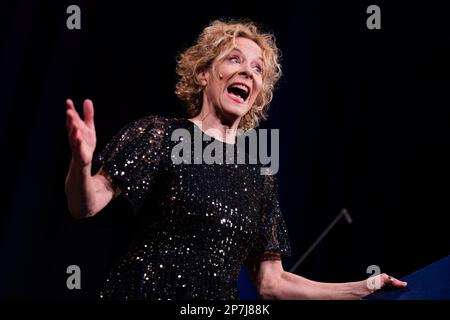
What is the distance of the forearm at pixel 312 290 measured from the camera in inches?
55.4

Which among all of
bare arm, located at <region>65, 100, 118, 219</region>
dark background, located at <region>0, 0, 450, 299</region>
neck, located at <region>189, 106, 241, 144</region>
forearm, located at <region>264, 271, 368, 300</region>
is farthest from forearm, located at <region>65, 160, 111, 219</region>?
dark background, located at <region>0, 0, 450, 299</region>

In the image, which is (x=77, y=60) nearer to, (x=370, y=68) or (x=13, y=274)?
(x=13, y=274)

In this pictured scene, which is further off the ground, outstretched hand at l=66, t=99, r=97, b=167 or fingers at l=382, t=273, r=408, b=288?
outstretched hand at l=66, t=99, r=97, b=167

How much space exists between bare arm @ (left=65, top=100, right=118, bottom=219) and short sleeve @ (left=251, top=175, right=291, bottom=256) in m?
0.45

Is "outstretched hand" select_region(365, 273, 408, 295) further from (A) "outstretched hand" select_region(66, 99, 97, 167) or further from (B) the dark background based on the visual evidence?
(B) the dark background

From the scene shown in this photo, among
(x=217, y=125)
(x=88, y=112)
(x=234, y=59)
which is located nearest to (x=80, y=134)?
(x=88, y=112)

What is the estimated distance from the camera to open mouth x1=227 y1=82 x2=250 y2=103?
1.61 meters

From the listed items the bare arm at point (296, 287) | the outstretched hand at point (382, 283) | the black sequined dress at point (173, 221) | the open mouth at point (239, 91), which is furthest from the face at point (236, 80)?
the outstretched hand at point (382, 283)

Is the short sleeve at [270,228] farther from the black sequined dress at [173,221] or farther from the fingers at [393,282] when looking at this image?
the fingers at [393,282]

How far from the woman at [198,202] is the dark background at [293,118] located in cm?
75

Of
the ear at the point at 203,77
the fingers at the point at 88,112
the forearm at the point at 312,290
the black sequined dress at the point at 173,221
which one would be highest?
the ear at the point at 203,77

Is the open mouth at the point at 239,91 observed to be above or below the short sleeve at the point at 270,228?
above

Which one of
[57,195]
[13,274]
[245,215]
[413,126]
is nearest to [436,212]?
[413,126]

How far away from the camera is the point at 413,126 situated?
2594 millimetres
